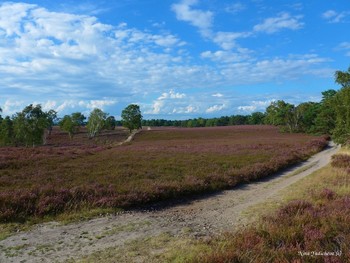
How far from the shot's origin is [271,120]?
116 meters

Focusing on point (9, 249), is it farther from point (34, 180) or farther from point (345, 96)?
point (345, 96)

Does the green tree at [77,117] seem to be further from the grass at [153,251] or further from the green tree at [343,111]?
the grass at [153,251]

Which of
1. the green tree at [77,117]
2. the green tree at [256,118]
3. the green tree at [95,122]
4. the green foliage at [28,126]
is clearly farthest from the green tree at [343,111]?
the green tree at [256,118]

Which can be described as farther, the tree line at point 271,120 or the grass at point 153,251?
the tree line at point 271,120

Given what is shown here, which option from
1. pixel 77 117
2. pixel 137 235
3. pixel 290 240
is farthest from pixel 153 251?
pixel 77 117

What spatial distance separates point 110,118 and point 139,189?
332 ft

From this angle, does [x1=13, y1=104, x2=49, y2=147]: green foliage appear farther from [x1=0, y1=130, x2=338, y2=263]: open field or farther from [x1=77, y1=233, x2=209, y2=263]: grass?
[x1=77, y1=233, x2=209, y2=263]: grass

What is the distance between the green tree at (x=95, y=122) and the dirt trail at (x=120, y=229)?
3726 inches

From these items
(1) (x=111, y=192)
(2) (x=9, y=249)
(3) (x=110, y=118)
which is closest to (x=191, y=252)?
(2) (x=9, y=249)

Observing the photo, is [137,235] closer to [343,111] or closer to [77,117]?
[343,111]

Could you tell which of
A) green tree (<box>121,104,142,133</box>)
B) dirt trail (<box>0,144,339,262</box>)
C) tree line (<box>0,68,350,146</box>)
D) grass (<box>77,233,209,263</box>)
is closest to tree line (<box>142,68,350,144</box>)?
tree line (<box>0,68,350,146</box>)

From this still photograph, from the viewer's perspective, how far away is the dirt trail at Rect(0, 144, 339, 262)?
26.0 ft

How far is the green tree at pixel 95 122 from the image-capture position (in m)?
106

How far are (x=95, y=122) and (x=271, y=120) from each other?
59.5m
